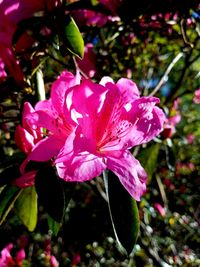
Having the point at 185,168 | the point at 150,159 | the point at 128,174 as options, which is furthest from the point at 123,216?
the point at 185,168

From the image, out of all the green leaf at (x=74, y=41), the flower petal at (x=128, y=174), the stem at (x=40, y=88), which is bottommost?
the flower petal at (x=128, y=174)

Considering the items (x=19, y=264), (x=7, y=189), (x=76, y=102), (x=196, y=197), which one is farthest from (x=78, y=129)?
(x=196, y=197)

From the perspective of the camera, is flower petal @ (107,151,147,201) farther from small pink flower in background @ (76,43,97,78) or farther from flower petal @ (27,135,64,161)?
small pink flower in background @ (76,43,97,78)

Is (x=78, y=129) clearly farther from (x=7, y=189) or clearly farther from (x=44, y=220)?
(x=44, y=220)

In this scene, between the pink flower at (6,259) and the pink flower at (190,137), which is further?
the pink flower at (190,137)

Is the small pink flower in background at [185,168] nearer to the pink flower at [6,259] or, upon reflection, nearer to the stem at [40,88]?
the pink flower at [6,259]

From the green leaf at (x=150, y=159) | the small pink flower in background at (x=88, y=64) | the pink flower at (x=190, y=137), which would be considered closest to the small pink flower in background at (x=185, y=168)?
the pink flower at (x=190, y=137)
